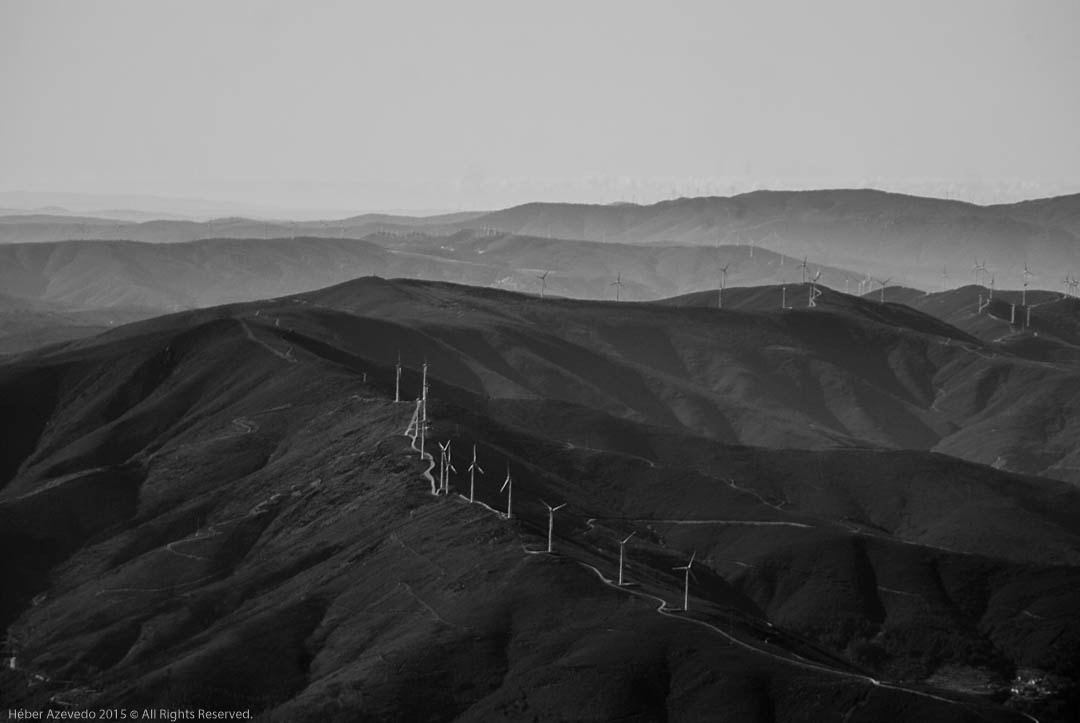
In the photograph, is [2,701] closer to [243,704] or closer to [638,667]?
[243,704]

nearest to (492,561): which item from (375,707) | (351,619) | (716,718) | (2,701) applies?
(351,619)

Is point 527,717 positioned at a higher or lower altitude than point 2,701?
higher

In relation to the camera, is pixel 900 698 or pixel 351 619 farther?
pixel 351 619

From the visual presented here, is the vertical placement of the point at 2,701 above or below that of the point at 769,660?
below

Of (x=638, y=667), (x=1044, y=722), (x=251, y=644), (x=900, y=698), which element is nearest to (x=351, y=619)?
(x=251, y=644)

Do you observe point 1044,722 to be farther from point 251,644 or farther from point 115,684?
point 115,684

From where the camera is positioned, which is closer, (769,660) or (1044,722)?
(769,660)

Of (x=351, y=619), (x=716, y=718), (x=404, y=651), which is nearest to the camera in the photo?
(x=716, y=718)

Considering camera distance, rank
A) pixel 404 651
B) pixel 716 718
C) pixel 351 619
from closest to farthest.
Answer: pixel 716 718, pixel 404 651, pixel 351 619
